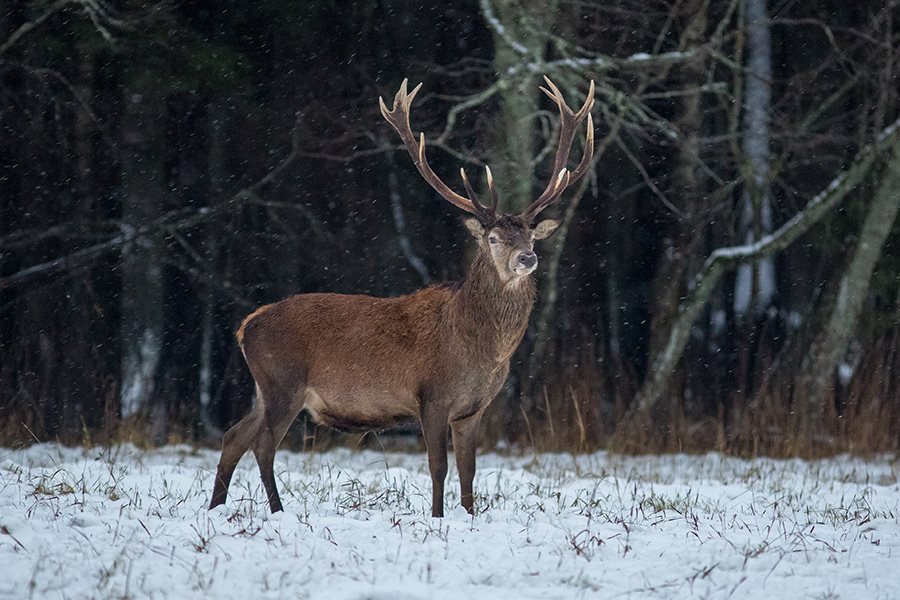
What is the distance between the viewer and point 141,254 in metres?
13.1

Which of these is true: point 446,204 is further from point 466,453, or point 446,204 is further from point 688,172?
point 466,453

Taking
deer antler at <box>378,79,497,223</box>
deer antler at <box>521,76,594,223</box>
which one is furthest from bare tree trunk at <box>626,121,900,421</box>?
deer antler at <box>378,79,497,223</box>

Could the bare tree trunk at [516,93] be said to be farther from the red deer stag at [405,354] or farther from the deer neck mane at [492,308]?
the deer neck mane at [492,308]

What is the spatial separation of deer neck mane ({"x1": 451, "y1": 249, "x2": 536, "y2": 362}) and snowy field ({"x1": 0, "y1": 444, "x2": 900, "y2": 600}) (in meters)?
0.93

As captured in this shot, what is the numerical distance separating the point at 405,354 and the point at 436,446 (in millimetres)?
607

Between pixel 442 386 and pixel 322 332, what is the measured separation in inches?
33.3

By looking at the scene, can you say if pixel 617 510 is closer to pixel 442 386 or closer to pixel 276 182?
pixel 442 386

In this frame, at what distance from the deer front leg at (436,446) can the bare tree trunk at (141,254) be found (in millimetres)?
6870

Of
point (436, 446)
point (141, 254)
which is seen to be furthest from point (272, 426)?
point (141, 254)

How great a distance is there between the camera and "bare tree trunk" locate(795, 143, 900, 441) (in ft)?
39.7

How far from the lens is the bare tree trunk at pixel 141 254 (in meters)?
13.1

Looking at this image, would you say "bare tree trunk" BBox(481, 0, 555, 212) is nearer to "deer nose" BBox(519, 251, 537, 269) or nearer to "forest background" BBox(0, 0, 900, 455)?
"forest background" BBox(0, 0, 900, 455)

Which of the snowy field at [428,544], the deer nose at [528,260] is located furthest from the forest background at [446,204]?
the deer nose at [528,260]

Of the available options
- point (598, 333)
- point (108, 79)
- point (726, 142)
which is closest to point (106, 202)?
point (108, 79)
